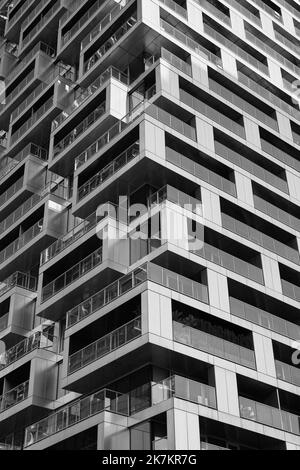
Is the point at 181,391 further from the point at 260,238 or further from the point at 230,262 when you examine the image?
the point at 260,238

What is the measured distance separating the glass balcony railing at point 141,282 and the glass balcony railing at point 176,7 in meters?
19.8

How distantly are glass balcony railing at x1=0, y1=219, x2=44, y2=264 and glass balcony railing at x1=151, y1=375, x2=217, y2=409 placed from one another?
50.3 ft

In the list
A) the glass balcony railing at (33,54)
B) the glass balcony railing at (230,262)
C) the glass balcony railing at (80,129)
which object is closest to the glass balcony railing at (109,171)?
the glass balcony railing at (80,129)

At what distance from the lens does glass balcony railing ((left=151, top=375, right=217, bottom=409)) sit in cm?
2839

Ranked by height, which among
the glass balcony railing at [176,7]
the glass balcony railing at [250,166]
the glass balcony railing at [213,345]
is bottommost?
the glass balcony railing at [213,345]

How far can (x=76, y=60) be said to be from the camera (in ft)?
163

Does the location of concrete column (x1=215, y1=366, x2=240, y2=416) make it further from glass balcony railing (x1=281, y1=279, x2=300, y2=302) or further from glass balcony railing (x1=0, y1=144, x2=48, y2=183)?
glass balcony railing (x1=0, y1=144, x2=48, y2=183)

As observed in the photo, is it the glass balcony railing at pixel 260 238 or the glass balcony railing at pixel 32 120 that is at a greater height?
the glass balcony railing at pixel 32 120

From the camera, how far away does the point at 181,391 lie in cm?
2841

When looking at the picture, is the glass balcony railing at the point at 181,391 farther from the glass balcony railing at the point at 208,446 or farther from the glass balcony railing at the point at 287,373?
the glass balcony railing at the point at 287,373

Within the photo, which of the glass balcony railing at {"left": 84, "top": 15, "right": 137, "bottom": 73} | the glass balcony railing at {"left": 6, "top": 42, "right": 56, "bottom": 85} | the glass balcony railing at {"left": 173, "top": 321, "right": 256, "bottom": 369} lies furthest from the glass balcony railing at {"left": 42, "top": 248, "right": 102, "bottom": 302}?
the glass balcony railing at {"left": 6, "top": 42, "right": 56, "bottom": 85}

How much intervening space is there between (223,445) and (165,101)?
60.4 feet

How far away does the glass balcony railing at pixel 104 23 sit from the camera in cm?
4462
